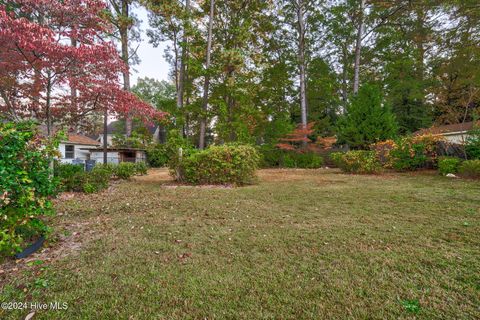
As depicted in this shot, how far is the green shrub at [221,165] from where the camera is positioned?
716 centimetres

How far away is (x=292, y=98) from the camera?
21047 millimetres

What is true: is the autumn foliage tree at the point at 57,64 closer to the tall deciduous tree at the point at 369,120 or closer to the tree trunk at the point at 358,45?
the tall deciduous tree at the point at 369,120

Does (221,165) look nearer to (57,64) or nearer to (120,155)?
(57,64)

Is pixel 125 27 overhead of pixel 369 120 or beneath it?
overhead

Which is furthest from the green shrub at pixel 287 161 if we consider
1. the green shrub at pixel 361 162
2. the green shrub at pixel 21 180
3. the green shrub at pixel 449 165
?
the green shrub at pixel 21 180

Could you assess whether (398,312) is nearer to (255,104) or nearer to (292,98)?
(255,104)

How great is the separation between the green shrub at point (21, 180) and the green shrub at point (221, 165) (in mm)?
4823

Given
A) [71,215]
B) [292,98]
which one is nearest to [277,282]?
[71,215]

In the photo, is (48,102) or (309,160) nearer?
(48,102)

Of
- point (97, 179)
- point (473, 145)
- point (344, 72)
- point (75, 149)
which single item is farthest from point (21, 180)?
point (344, 72)

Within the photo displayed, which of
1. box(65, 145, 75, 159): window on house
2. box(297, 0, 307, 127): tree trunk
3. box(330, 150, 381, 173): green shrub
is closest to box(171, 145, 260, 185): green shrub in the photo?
box(330, 150, 381, 173): green shrub

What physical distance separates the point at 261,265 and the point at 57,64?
6.02 metres

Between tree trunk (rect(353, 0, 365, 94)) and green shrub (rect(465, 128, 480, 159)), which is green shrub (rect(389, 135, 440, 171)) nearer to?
green shrub (rect(465, 128, 480, 159))

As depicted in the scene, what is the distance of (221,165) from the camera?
719 centimetres
